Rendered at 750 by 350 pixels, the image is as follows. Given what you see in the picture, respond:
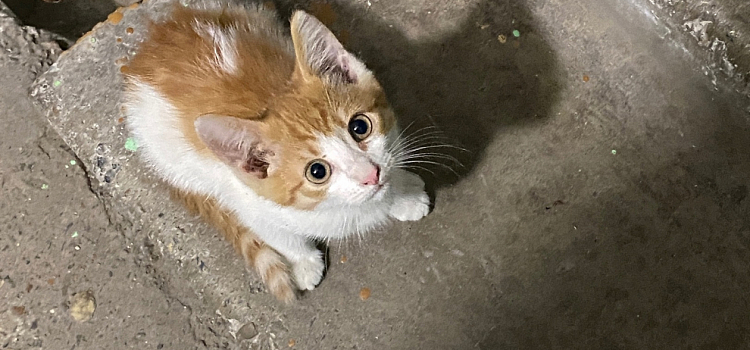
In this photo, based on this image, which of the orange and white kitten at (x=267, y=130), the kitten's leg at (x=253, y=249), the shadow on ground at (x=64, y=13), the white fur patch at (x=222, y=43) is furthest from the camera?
the shadow on ground at (x=64, y=13)

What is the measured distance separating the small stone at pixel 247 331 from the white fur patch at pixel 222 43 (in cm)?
78

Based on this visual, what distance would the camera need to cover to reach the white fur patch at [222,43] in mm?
1269

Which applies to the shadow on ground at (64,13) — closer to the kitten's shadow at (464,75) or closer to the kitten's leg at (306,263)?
the kitten's shadow at (464,75)

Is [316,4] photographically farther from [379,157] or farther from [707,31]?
[707,31]

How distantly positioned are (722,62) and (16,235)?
2.29m

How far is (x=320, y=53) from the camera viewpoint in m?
1.17

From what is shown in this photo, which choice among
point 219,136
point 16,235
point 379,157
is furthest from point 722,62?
point 16,235

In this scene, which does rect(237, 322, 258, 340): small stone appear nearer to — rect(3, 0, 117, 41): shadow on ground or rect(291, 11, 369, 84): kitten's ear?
rect(291, 11, 369, 84): kitten's ear

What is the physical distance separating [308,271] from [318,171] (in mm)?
542

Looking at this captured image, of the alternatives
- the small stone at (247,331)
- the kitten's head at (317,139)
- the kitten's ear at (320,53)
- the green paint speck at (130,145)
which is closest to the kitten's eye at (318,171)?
the kitten's head at (317,139)

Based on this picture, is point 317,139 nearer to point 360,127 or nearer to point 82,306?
point 360,127

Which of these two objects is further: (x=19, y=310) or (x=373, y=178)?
(x=19, y=310)

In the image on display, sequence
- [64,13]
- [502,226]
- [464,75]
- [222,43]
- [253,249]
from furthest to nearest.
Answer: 1. [64,13]
2. [464,75]
3. [502,226]
4. [253,249]
5. [222,43]

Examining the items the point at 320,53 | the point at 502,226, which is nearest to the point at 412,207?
the point at 502,226
